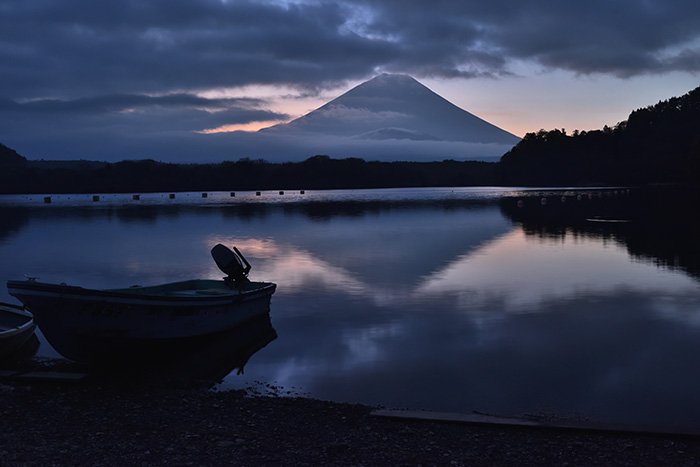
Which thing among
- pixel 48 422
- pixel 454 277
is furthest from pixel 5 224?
pixel 48 422

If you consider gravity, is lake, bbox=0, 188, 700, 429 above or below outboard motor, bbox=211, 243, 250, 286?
below

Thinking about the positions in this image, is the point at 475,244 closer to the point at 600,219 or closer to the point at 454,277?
the point at 454,277

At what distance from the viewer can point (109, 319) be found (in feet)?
41.8

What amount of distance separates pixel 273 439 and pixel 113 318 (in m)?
5.34

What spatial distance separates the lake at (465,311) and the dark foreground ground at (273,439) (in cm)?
143

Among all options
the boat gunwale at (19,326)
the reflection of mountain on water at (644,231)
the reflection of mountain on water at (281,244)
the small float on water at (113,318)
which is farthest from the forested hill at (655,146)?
the boat gunwale at (19,326)

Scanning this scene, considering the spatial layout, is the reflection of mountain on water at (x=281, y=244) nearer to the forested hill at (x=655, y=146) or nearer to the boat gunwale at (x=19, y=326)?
the boat gunwale at (x=19, y=326)

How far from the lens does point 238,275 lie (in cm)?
1872

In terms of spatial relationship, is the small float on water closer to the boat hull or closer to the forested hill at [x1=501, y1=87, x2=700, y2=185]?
the boat hull

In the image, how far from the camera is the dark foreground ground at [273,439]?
8289mm

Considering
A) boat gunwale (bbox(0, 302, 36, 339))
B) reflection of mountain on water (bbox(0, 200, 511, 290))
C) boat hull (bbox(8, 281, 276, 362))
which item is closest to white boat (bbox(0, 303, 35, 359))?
boat gunwale (bbox(0, 302, 36, 339))

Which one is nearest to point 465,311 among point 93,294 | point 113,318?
point 113,318

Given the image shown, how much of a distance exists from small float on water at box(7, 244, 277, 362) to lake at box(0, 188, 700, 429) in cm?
171

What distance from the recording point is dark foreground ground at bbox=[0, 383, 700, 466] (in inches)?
326
